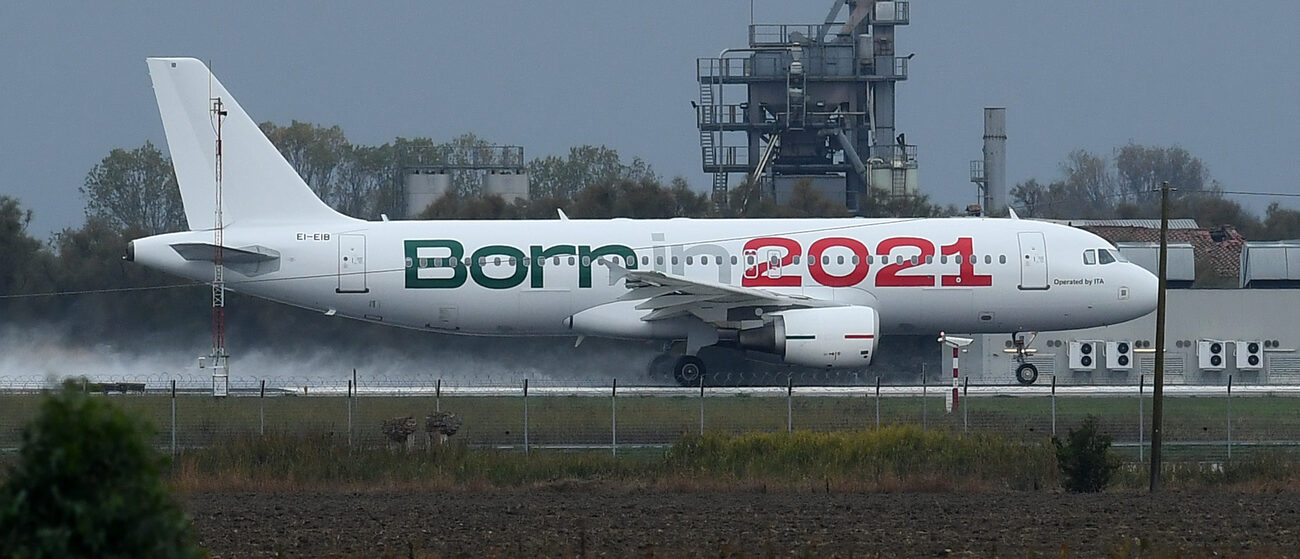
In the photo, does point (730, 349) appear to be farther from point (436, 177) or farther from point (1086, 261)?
point (436, 177)

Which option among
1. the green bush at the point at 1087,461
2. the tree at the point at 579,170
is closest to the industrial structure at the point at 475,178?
the tree at the point at 579,170

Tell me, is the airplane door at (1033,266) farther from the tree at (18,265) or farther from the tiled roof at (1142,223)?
the tree at (18,265)

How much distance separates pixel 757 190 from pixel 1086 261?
2642 centimetres

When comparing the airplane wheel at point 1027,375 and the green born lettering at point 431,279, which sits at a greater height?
the green born lettering at point 431,279

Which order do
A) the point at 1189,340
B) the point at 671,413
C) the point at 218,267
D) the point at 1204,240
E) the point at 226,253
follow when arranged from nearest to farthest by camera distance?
the point at 671,413
the point at 226,253
the point at 218,267
the point at 1189,340
the point at 1204,240

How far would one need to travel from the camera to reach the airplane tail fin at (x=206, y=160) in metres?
35.5

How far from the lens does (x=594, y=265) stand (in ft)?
114

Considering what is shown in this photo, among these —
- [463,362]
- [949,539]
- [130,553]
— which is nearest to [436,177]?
[463,362]

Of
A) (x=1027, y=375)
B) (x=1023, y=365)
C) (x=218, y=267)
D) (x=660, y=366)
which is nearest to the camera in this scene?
(x=218, y=267)

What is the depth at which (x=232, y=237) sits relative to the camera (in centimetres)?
3503

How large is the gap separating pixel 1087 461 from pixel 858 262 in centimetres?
1443

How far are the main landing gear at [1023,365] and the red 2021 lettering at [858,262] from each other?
238 cm

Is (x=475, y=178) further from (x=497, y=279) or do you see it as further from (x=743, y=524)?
(x=743, y=524)

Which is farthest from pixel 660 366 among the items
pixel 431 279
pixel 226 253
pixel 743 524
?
pixel 743 524
